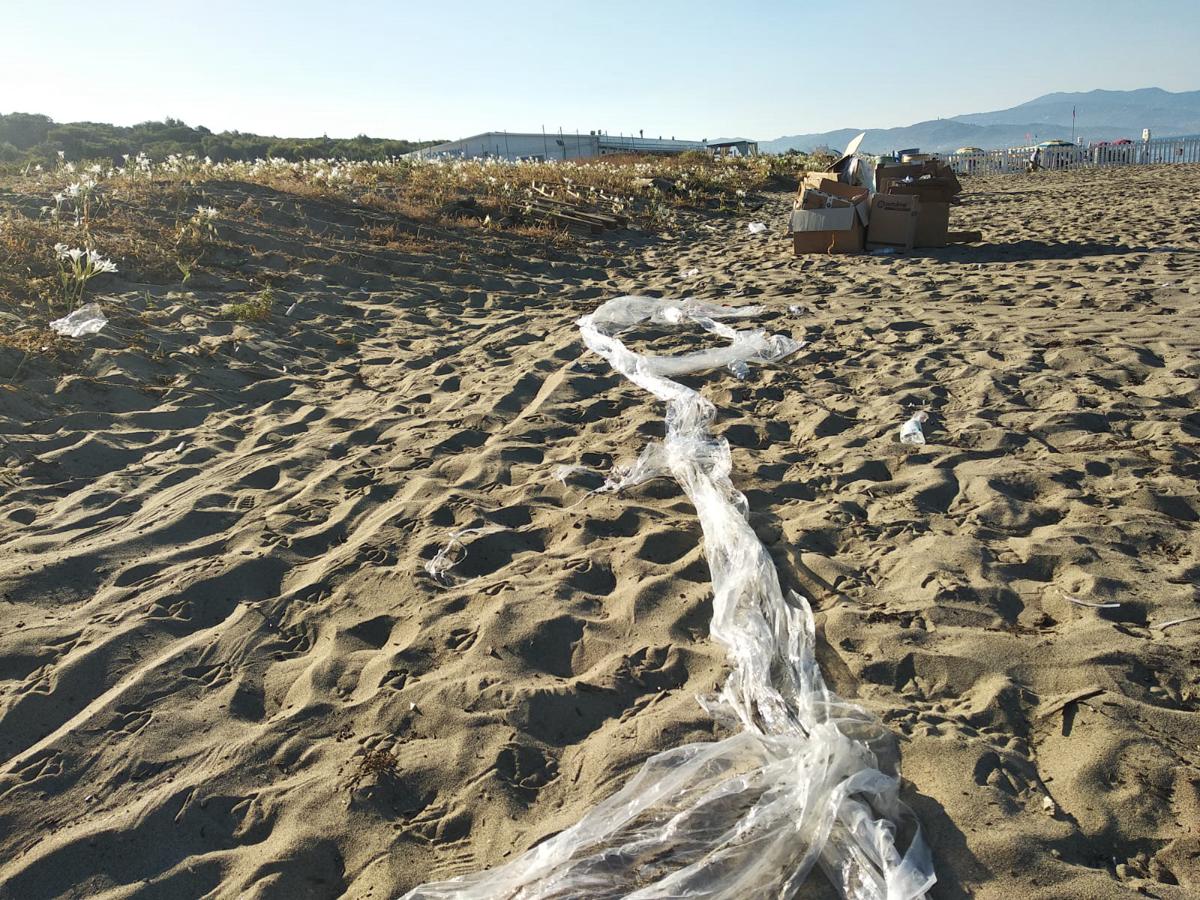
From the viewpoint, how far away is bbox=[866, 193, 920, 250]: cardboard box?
870cm

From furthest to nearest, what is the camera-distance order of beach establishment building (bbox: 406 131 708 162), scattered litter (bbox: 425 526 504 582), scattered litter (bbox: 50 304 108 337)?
beach establishment building (bbox: 406 131 708 162) < scattered litter (bbox: 50 304 108 337) < scattered litter (bbox: 425 526 504 582)

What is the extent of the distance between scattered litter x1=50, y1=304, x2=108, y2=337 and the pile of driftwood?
625cm

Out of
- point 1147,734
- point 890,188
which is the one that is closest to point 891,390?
point 1147,734

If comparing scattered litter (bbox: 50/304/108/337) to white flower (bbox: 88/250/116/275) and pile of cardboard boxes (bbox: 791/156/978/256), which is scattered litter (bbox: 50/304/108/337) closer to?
white flower (bbox: 88/250/116/275)

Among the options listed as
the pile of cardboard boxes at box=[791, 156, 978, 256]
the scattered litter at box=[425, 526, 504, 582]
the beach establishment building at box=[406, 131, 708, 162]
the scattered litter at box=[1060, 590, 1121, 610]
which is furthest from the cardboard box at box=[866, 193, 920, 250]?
the beach establishment building at box=[406, 131, 708, 162]

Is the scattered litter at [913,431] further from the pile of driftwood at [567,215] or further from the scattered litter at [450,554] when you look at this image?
the pile of driftwood at [567,215]

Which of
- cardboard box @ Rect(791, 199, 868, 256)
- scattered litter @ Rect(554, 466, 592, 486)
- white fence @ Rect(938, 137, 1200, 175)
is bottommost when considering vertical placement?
scattered litter @ Rect(554, 466, 592, 486)

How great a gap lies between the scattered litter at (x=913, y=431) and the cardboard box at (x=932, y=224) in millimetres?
5710

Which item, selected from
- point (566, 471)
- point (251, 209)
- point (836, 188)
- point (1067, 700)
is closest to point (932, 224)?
point (836, 188)

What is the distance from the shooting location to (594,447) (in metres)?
4.11

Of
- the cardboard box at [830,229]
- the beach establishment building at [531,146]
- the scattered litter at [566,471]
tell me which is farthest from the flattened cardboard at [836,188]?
the beach establishment building at [531,146]

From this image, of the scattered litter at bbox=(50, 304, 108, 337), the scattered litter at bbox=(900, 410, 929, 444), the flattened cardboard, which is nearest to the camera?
the scattered litter at bbox=(900, 410, 929, 444)

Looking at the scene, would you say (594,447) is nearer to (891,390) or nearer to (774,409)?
(774,409)

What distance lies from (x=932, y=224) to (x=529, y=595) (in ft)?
26.0
